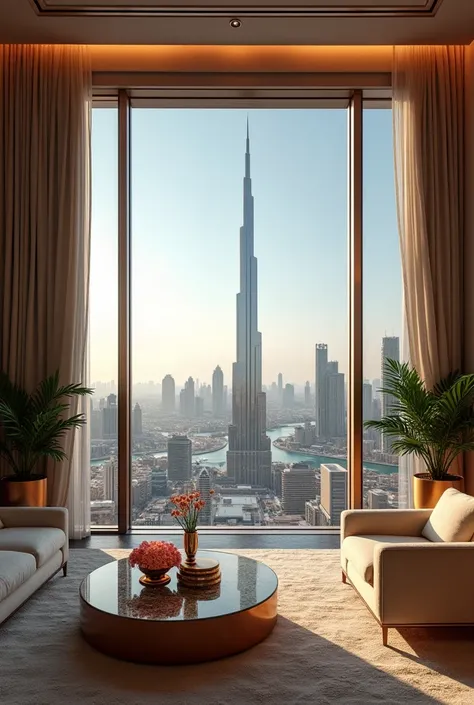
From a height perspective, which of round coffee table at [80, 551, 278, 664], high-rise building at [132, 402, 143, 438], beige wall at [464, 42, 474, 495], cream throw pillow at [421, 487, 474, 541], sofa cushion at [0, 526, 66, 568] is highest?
beige wall at [464, 42, 474, 495]

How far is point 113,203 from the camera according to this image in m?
6.27

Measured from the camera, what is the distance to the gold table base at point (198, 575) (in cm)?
369

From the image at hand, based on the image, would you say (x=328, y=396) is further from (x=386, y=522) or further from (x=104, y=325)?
(x=104, y=325)

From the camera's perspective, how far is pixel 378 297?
629cm

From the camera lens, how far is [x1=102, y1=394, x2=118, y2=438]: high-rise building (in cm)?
621

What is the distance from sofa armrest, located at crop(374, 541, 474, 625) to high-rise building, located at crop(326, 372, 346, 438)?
288 centimetres

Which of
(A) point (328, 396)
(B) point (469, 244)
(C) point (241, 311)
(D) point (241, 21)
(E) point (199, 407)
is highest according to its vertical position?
(D) point (241, 21)

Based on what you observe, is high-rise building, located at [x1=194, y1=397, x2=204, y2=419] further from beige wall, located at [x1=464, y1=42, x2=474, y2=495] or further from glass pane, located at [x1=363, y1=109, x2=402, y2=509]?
beige wall, located at [x1=464, y1=42, x2=474, y2=495]

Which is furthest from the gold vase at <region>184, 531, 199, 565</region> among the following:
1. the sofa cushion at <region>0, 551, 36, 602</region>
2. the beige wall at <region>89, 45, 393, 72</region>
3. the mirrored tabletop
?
the beige wall at <region>89, 45, 393, 72</region>

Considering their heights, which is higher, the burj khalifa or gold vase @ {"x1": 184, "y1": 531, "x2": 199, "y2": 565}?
the burj khalifa

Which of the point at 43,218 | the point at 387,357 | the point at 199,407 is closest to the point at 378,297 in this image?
the point at 387,357

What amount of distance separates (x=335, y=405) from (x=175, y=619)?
11.6 feet

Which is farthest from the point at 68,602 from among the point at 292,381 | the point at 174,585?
the point at 292,381

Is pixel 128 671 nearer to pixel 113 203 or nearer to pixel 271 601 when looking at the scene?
pixel 271 601
